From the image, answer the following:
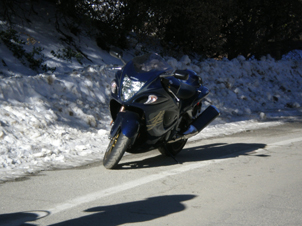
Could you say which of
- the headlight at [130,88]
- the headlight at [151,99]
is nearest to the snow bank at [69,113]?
the headlight at [130,88]

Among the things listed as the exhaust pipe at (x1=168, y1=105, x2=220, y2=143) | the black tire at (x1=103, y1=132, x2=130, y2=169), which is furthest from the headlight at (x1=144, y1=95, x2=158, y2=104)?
the exhaust pipe at (x1=168, y1=105, x2=220, y2=143)

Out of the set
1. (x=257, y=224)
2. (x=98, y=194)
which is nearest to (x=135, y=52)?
(x=98, y=194)

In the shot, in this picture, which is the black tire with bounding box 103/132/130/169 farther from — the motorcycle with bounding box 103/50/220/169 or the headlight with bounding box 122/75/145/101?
the headlight with bounding box 122/75/145/101

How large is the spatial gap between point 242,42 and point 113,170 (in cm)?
1249

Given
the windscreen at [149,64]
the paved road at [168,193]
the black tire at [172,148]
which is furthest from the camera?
the black tire at [172,148]

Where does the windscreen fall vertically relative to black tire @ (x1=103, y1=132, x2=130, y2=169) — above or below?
above

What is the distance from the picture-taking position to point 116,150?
5.40 metres

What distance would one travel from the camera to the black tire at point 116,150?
5.31 meters

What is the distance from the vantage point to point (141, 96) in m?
5.41

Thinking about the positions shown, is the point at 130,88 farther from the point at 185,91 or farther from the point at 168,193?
the point at 168,193

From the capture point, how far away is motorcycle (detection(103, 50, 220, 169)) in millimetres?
5398

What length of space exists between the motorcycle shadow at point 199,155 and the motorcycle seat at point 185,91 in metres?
Answer: 0.93

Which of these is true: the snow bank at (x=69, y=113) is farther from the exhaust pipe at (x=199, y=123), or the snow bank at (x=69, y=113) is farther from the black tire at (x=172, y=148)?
the exhaust pipe at (x=199, y=123)

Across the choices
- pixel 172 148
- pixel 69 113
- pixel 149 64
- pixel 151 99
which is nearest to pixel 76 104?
pixel 69 113
